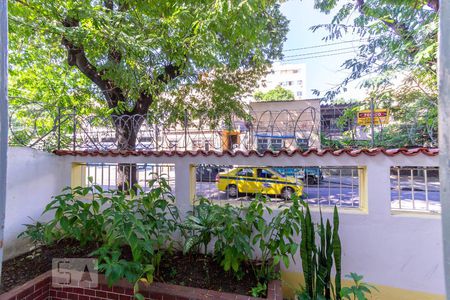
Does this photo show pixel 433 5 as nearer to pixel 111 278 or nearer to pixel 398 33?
pixel 398 33

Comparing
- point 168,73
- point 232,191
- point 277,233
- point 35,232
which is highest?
point 168,73

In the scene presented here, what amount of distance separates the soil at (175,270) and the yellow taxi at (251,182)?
3.51ft

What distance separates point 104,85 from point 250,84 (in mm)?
5520

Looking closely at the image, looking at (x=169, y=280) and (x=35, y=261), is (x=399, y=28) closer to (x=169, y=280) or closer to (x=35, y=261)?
(x=169, y=280)

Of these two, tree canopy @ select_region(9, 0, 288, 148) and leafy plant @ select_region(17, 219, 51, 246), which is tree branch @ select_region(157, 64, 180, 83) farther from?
leafy plant @ select_region(17, 219, 51, 246)

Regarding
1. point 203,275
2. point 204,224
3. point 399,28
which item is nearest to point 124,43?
point 204,224

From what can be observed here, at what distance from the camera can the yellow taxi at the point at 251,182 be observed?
3.69m

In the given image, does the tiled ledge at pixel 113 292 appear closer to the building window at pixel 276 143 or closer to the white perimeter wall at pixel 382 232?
the white perimeter wall at pixel 382 232

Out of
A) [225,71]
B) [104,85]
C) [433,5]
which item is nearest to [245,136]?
[433,5]

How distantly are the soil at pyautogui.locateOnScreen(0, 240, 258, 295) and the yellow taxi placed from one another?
1070mm

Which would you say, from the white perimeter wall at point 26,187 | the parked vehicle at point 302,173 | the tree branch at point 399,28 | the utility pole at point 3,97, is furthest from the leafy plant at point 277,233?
the tree branch at point 399,28

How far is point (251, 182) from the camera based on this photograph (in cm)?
384

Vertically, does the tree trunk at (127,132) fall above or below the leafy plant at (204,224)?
above

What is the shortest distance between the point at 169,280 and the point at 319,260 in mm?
1695
